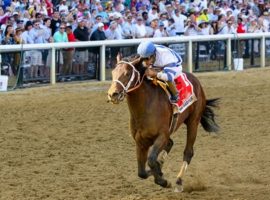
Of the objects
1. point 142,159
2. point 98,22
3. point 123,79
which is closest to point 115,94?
→ point 123,79

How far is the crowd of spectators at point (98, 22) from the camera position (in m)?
17.1

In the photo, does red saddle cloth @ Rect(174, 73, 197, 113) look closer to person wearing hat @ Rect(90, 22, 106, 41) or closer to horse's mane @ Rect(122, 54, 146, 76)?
horse's mane @ Rect(122, 54, 146, 76)

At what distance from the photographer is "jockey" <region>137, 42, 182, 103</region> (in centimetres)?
790

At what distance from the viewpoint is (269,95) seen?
15828 millimetres

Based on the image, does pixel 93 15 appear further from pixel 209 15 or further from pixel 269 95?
pixel 269 95

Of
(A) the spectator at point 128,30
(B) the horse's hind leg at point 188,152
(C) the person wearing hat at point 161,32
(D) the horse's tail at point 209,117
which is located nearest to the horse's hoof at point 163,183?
(B) the horse's hind leg at point 188,152

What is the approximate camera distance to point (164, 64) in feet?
27.1

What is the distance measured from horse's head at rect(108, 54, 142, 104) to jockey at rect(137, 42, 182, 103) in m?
0.16

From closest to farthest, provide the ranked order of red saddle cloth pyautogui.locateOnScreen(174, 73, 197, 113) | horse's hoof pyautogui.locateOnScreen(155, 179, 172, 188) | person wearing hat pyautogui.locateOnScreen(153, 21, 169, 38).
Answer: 1. horse's hoof pyautogui.locateOnScreen(155, 179, 172, 188)
2. red saddle cloth pyautogui.locateOnScreen(174, 73, 197, 113)
3. person wearing hat pyautogui.locateOnScreen(153, 21, 169, 38)

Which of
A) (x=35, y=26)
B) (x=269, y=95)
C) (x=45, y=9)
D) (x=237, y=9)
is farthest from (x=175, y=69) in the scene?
(x=237, y=9)

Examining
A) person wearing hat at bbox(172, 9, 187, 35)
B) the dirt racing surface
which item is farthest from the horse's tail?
person wearing hat at bbox(172, 9, 187, 35)

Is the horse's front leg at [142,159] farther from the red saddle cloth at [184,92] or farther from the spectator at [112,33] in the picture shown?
the spectator at [112,33]

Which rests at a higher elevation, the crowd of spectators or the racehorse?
the crowd of spectators

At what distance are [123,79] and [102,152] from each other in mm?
3165
